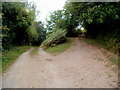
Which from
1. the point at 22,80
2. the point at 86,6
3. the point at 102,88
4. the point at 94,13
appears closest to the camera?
the point at 102,88

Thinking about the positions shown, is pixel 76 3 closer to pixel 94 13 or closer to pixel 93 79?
pixel 94 13

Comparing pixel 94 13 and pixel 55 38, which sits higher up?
pixel 94 13

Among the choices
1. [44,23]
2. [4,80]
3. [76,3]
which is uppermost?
[76,3]

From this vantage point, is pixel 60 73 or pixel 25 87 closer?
pixel 25 87

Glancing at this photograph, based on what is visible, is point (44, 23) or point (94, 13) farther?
point (44, 23)

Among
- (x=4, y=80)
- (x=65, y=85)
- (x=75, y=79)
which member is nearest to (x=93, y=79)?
(x=75, y=79)

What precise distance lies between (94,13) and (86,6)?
5.01 feet

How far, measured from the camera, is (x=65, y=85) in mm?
3590

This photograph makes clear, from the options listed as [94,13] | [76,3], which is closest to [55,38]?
[76,3]

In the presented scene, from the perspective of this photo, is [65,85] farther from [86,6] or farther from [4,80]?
[86,6]

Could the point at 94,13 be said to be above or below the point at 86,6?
below

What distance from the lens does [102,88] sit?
344 cm

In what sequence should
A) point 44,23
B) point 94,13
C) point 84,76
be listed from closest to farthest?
point 84,76, point 94,13, point 44,23

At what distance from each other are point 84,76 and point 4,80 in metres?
3.10
